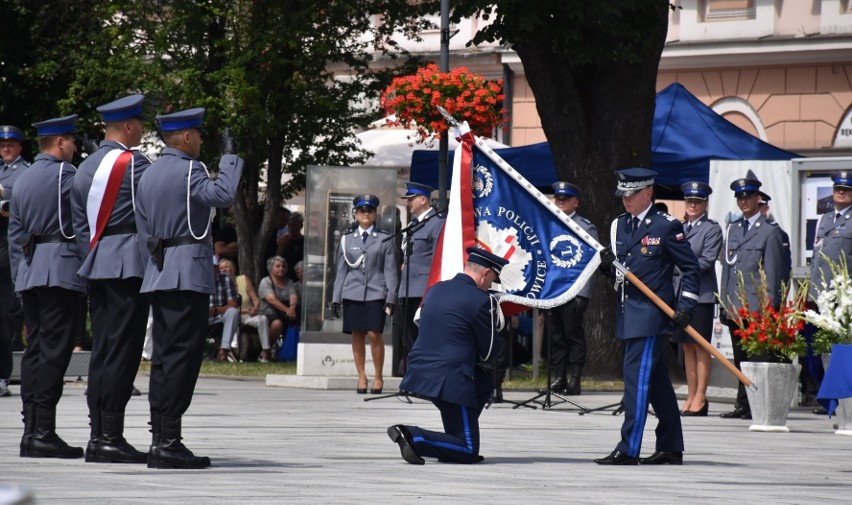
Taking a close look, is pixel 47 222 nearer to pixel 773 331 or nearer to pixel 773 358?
pixel 773 331

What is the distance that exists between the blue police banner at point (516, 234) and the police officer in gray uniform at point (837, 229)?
4.01 metres

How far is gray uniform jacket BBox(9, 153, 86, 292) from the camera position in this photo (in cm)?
1059

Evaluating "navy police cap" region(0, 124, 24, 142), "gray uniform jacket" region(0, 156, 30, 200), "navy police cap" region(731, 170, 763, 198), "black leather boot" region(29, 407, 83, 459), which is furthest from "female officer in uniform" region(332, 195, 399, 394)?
"black leather boot" region(29, 407, 83, 459)

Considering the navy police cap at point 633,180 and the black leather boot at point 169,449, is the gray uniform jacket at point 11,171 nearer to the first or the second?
the black leather boot at point 169,449

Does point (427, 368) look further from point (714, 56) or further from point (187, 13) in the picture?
point (714, 56)

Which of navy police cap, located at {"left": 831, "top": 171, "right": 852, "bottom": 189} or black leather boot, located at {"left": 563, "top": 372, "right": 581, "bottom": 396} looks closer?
navy police cap, located at {"left": 831, "top": 171, "right": 852, "bottom": 189}

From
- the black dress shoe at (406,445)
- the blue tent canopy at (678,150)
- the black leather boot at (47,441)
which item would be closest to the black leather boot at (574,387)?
the blue tent canopy at (678,150)

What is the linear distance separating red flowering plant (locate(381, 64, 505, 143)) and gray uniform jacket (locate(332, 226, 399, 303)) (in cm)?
176

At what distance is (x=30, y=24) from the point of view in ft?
106

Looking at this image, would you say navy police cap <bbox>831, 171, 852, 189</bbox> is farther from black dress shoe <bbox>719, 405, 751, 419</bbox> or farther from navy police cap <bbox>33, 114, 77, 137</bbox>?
navy police cap <bbox>33, 114, 77, 137</bbox>

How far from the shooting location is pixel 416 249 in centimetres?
1720

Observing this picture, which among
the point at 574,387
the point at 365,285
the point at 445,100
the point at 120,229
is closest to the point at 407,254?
the point at 365,285

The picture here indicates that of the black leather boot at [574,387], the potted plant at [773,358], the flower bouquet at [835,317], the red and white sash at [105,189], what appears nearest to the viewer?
the red and white sash at [105,189]

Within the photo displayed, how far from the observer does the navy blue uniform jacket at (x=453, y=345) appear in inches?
407
